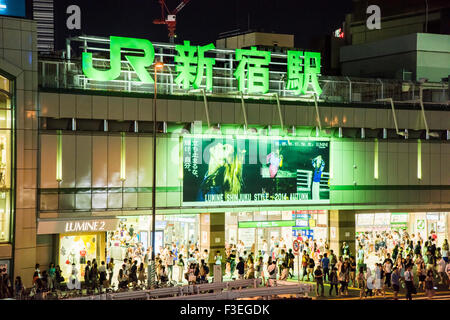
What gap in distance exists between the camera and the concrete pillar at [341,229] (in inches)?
1982

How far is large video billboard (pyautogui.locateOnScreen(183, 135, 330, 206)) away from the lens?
45.4 m

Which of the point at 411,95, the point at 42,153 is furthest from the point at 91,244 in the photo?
the point at 411,95

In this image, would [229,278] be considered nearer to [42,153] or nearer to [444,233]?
[42,153]

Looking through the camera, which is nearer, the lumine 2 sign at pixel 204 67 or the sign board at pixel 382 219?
the lumine 2 sign at pixel 204 67

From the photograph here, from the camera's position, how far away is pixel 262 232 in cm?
5047

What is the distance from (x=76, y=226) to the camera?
4069 cm

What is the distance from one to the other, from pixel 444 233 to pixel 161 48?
84.6ft

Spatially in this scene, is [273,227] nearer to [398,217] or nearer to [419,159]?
[398,217]

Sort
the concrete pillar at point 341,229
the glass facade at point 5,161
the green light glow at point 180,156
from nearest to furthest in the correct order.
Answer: the glass facade at point 5,161, the green light glow at point 180,156, the concrete pillar at point 341,229

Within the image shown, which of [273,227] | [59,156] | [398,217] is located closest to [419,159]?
[398,217]

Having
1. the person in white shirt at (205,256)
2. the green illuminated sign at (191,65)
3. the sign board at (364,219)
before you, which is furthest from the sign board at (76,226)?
the sign board at (364,219)

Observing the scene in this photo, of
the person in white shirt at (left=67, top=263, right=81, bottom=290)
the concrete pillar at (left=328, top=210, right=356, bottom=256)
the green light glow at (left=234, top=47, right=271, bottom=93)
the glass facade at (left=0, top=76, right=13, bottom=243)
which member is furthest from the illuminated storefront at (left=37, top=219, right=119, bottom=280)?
the concrete pillar at (left=328, top=210, right=356, bottom=256)

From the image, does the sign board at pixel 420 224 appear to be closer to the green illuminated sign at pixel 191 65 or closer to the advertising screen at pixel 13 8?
the green illuminated sign at pixel 191 65

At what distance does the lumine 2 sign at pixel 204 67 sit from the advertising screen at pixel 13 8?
4.27 meters
